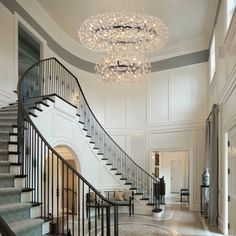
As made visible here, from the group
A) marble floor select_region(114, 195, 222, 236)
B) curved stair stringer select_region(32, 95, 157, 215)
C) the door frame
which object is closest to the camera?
curved stair stringer select_region(32, 95, 157, 215)

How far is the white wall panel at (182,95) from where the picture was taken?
421 inches

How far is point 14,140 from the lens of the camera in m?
4.96

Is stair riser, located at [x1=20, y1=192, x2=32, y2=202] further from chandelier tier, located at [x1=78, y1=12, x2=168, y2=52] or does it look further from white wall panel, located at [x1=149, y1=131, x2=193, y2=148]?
white wall panel, located at [x1=149, y1=131, x2=193, y2=148]

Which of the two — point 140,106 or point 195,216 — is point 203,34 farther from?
point 195,216

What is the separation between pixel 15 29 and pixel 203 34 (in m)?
6.42

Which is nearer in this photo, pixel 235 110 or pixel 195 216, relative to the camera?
pixel 235 110

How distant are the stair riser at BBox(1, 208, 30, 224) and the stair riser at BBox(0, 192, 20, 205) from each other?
22 centimetres

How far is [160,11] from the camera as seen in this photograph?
9.08 meters

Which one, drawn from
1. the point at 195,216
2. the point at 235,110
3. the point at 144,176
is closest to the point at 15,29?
the point at 235,110

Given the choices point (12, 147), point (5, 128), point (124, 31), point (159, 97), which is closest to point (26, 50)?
point (124, 31)

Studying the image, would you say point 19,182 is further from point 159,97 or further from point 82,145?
point 159,97

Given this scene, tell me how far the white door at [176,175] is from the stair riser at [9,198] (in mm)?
14252

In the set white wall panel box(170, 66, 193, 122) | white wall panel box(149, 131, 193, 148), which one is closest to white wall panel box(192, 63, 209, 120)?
white wall panel box(170, 66, 193, 122)

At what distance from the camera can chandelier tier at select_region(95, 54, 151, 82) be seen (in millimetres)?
7442
